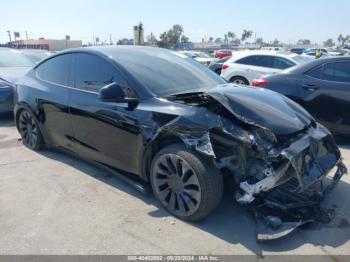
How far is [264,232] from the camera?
2.92 metres

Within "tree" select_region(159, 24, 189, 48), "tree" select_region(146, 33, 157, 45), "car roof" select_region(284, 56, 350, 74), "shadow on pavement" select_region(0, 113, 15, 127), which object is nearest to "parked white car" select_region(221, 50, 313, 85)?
"car roof" select_region(284, 56, 350, 74)

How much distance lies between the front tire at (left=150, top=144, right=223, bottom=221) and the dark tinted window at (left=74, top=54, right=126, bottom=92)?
0.99m

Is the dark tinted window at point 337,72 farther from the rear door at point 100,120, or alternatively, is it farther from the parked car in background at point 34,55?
the parked car in background at point 34,55

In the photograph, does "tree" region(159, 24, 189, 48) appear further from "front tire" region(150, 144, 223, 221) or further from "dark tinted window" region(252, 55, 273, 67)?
"front tire" region(150, 144, 223, 221)

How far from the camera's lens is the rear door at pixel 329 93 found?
5.34 metres

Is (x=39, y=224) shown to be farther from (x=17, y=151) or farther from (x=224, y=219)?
(x=17, y=151)

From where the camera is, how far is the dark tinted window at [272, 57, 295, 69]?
34.7 ft

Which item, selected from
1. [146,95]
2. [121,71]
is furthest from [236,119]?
[121,71]

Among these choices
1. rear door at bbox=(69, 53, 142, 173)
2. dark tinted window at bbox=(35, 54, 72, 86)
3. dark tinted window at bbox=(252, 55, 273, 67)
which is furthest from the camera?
dark tinted window at bbox=(252, 55, 273, 67)

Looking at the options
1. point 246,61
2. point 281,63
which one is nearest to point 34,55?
point 246,61

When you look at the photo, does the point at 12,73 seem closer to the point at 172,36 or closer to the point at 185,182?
the point at 185,182

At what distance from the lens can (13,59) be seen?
9297 millimetres

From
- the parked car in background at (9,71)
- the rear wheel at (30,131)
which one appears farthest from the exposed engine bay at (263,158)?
the parked car in background at (9,71)

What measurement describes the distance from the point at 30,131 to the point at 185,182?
313cm
